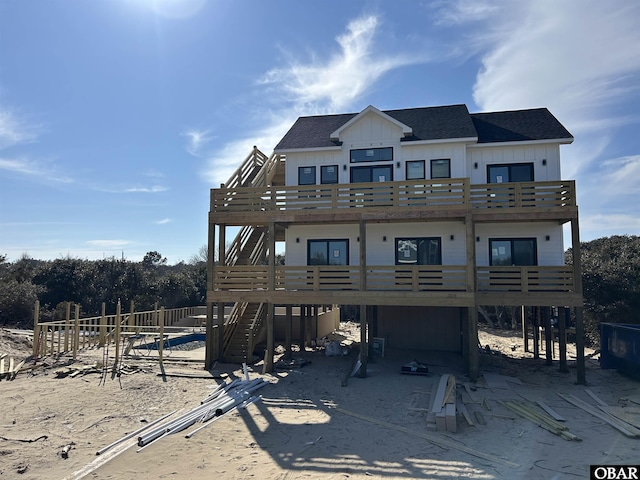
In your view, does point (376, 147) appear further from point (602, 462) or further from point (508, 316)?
point (508, 316)

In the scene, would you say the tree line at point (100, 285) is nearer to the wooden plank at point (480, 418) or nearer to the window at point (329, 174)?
the window at point (329, 174)

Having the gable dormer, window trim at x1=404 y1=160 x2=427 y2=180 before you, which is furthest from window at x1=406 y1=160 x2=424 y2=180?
the gable dormer

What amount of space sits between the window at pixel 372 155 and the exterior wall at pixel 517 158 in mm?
3448

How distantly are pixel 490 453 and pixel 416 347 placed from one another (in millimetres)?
11718

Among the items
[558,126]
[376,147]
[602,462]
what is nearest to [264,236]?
[376,147]

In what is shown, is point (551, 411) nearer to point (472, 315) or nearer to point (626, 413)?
point (626, 413)

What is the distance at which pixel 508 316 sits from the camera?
32.6m

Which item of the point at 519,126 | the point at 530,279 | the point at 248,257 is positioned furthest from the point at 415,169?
the point at 248,257

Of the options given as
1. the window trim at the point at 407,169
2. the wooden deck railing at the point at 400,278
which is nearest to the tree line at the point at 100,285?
the wooden deck railing at the point at 400,278

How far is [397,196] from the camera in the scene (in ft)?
54.5

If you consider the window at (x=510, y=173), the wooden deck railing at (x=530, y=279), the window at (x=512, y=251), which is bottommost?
the wooden deck railing at (x=530, y=279)

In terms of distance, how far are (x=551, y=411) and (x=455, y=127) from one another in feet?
39.1

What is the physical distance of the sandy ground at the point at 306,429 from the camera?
8.76 m

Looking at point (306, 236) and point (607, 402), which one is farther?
point (306, 236)
